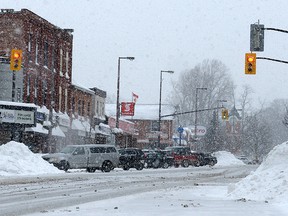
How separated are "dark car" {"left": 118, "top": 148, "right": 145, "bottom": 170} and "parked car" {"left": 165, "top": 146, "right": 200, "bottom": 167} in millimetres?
11490

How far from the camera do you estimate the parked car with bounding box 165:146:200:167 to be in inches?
2280

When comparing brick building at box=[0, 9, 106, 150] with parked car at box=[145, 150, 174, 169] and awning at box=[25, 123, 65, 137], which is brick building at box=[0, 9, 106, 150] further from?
parked car at box=[145, 150, 174, 169]

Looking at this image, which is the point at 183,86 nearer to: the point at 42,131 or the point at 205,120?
the point at 205,120

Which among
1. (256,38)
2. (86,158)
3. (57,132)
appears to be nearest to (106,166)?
(86,158)

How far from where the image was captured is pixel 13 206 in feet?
50.9

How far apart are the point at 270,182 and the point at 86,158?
74.1ft

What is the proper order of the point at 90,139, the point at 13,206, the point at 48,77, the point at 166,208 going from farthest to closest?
the point at 90,139, the point at 48,77, the point at 13,206, the point at 166,208

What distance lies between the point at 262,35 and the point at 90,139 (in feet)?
124

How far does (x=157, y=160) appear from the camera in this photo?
52312 millimetres

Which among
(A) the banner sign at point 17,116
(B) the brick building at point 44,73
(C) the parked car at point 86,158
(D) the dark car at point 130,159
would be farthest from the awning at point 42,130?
(C) the parked car at point 86,158

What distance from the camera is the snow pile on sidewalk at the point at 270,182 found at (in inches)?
639

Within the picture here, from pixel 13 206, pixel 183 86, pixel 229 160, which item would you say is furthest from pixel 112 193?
pixel 183 86

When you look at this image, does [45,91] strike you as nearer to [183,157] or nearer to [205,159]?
[183,157]

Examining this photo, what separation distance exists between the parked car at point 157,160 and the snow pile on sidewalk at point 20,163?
16394 mm
